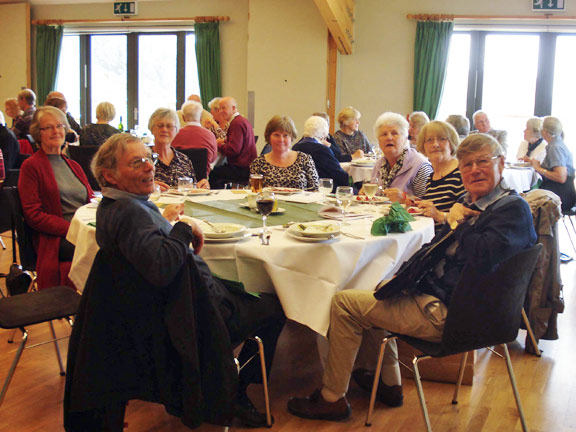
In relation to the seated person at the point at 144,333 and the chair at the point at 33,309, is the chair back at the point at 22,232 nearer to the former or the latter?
the chair at the point at 33,309

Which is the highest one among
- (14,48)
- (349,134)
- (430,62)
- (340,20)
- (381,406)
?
(340,20)

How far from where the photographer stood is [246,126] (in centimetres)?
595

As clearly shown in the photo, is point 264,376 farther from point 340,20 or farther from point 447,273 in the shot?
point 340,20

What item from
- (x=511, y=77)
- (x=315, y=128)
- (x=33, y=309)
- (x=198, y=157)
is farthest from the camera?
(x=511, y=77)

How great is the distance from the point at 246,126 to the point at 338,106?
3910 millimetres

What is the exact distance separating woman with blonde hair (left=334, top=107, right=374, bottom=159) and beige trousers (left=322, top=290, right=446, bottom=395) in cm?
465

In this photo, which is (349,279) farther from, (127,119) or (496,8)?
(127,119)

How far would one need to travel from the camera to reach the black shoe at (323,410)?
2521 millimetres

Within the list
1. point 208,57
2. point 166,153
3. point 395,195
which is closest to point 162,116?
point 166,153

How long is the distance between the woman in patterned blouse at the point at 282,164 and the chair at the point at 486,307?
2148 mm

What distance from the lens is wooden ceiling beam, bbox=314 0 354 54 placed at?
7.64 metres

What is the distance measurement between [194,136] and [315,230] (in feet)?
10.9

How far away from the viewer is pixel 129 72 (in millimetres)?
10891

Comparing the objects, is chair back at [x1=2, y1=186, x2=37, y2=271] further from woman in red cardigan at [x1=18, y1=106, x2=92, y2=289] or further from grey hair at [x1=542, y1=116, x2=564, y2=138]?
grey hair at [x1=542, y1=116, x2=564, y2=138]
